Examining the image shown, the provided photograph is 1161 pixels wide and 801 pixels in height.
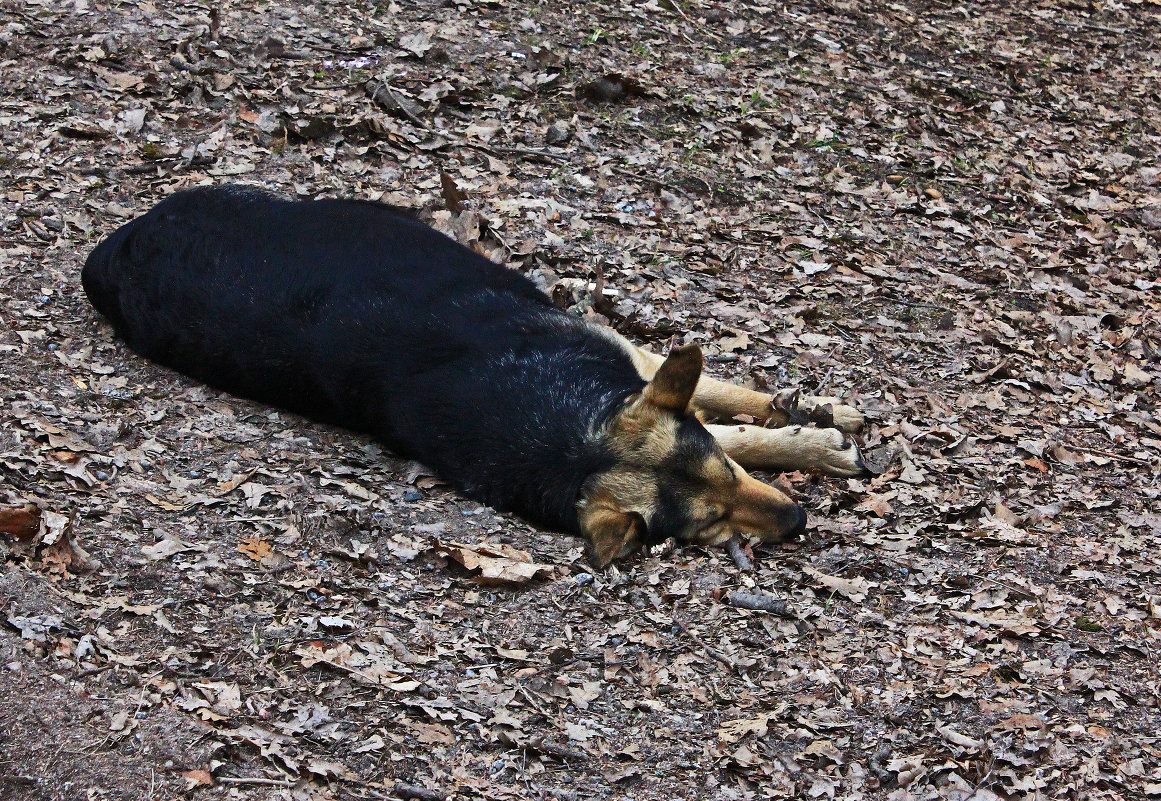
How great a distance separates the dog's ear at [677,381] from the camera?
18.3 ft

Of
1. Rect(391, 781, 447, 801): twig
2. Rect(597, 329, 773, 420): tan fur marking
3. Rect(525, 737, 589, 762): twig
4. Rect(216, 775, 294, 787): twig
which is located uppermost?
Rect(597, 329, 773, 420): tan fur marking

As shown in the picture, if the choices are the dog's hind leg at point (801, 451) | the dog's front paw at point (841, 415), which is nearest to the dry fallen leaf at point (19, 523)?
the dog's hind leg at point (801, 451)

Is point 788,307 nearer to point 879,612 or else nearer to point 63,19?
point 879,612

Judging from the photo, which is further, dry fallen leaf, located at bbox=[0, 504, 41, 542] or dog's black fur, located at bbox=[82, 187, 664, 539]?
dog's black fur, located at bbox=[82, 187, 664, 539]

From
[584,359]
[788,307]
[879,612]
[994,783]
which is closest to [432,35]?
[788,307]

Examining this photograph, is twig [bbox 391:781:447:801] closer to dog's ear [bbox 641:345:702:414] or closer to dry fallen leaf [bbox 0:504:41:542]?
dry fallen leaf [bbox 0:504:41:542]

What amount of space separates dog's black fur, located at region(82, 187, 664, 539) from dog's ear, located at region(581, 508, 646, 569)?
13 cm

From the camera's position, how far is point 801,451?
6.43 metres

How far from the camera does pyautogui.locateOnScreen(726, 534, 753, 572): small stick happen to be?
559 centimetres

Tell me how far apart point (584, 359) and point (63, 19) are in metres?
6.98

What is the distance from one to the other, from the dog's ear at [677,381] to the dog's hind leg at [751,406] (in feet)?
3.47

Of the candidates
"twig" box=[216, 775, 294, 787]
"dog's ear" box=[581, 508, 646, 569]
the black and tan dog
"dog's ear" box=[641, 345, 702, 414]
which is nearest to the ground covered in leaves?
"twig" box=[216, 775, 294, 787]

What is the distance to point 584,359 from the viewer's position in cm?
619

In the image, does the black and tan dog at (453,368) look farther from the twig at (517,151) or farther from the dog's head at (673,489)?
the twig at (517,151)
